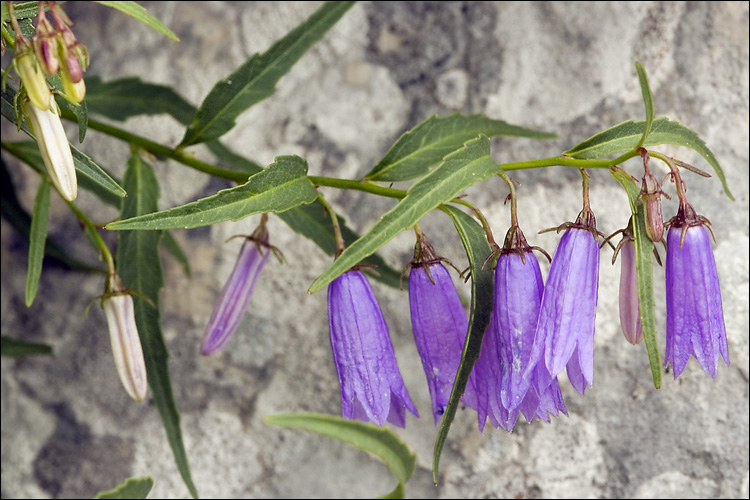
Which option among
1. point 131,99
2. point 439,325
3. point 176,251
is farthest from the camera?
point 176,251

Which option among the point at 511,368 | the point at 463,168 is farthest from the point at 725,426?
the point at 463,168

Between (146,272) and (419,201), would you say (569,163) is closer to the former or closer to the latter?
(419,201)

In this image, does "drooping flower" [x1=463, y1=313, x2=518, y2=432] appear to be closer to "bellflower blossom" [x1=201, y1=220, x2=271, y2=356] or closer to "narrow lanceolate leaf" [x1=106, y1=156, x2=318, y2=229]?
"narrow lanceolate leaf" [x1=106, y1=156, x2=318, y2=229]

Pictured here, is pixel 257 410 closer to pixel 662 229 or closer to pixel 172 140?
pixel 172 140

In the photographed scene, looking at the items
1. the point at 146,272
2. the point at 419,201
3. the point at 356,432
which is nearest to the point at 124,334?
the point at 146,272

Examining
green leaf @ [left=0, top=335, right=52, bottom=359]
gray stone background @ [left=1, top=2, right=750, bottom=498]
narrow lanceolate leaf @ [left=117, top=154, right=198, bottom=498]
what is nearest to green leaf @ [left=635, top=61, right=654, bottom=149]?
gray stone background @ [left=1, top=2, right=750, bottom=498]

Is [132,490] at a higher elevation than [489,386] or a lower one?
lower

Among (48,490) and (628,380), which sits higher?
(628,380)
